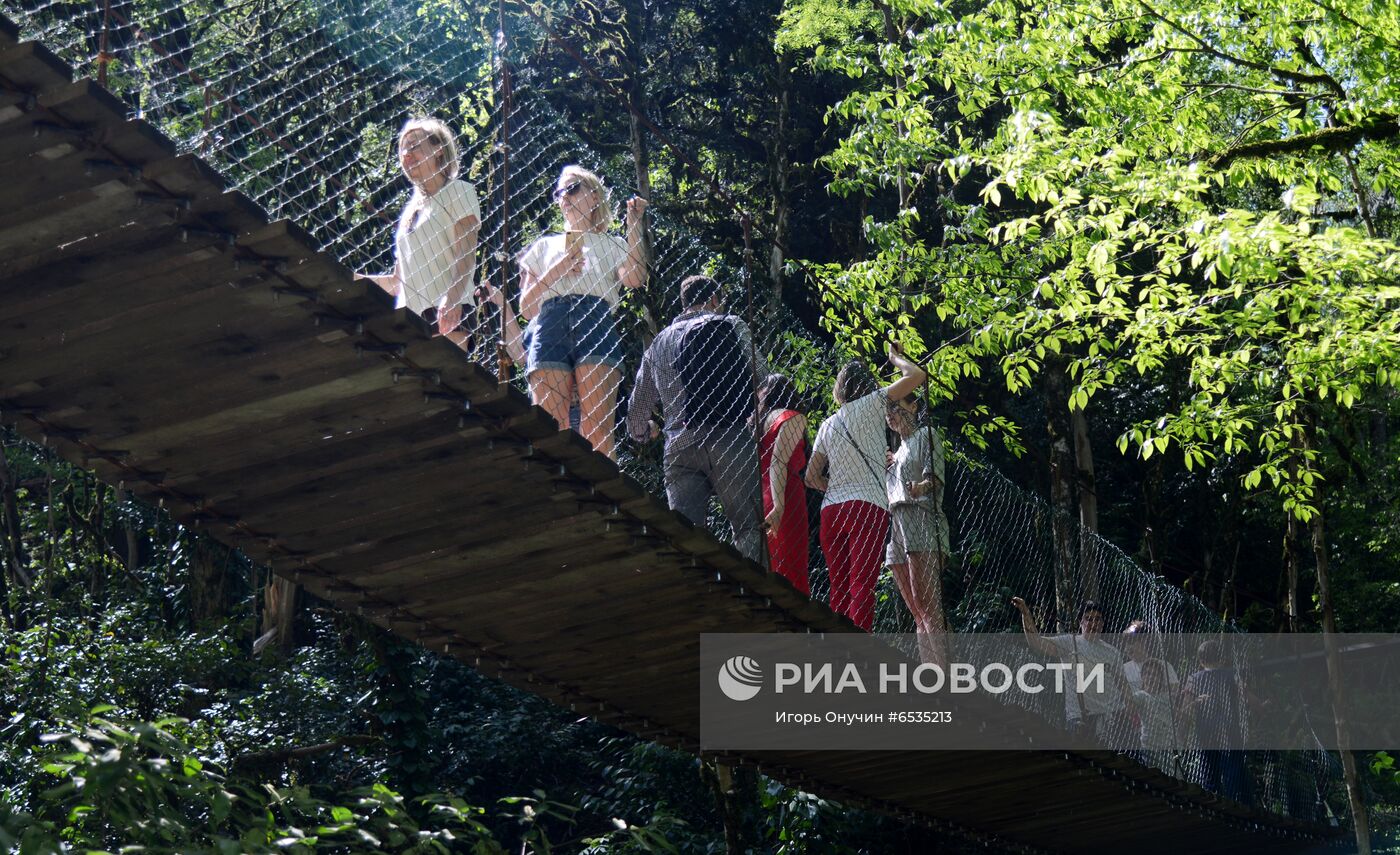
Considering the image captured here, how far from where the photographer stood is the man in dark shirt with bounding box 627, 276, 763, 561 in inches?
176

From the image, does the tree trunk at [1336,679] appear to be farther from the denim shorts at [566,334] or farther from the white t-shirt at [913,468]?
the denim shorts at [566,334]

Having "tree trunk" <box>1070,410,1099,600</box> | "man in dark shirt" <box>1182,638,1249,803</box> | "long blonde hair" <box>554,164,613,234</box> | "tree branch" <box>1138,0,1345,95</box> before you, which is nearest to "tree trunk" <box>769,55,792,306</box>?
"tree trunk" <box>1070,410,1099,600</box>

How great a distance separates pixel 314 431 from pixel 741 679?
79.8 inches

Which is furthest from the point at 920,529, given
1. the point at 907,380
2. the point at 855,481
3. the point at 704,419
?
the point at 704,419

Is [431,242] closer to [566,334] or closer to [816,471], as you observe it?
[566,334]

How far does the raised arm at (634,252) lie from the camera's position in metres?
4.19

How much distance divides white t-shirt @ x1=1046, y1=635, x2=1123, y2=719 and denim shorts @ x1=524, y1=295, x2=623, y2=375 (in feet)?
10.2

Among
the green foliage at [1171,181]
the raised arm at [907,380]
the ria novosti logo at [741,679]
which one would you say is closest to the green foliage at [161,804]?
the ria novosti logo at [741,679]

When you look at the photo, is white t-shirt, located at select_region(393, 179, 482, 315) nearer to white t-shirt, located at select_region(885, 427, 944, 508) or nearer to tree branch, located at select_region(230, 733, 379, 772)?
white t-shirt, located at select_region(885, 427, 944, 508)

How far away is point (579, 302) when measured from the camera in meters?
4.10

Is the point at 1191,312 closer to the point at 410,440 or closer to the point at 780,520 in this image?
the point at 780,520

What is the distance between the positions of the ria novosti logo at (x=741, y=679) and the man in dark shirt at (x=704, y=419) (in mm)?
538

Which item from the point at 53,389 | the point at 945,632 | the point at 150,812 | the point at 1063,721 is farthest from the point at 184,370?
the point at 1063,721

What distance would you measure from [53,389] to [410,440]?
0.74m
